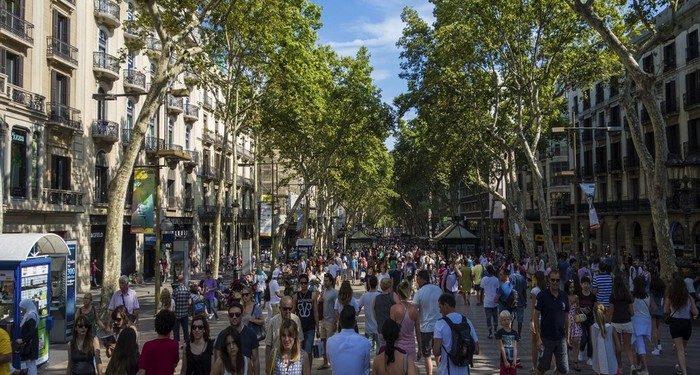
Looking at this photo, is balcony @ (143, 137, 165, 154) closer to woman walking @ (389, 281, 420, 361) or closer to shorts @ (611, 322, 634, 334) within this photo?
woman walking @ (389, 281, 420, 361)

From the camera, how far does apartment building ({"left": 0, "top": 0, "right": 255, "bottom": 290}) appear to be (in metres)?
23.0

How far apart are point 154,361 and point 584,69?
20.1 m

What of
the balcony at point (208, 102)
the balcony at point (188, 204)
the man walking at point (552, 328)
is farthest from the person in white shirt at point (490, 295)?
the balcony at point (208, 102)

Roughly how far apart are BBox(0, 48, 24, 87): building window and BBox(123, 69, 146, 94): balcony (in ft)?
23.8

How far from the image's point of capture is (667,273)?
1265cm

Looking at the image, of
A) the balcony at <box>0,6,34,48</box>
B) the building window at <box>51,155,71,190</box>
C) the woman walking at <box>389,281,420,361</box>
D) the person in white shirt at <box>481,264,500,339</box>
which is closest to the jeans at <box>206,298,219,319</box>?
the person in white shirt at <box>481,264,500,339</box>

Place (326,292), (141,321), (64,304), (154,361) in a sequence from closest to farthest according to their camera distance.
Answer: (154,361), (326,292), (64,304), (141,321)

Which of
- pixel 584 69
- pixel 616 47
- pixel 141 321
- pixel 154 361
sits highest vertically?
pixel 584 69

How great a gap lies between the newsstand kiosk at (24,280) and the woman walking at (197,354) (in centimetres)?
548

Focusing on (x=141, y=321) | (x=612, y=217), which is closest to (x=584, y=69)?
(x=141, y=321)

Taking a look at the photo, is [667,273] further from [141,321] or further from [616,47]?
[141,321]

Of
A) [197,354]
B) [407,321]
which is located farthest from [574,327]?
[197,354]

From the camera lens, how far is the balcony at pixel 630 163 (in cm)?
3996

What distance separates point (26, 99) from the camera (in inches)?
924
